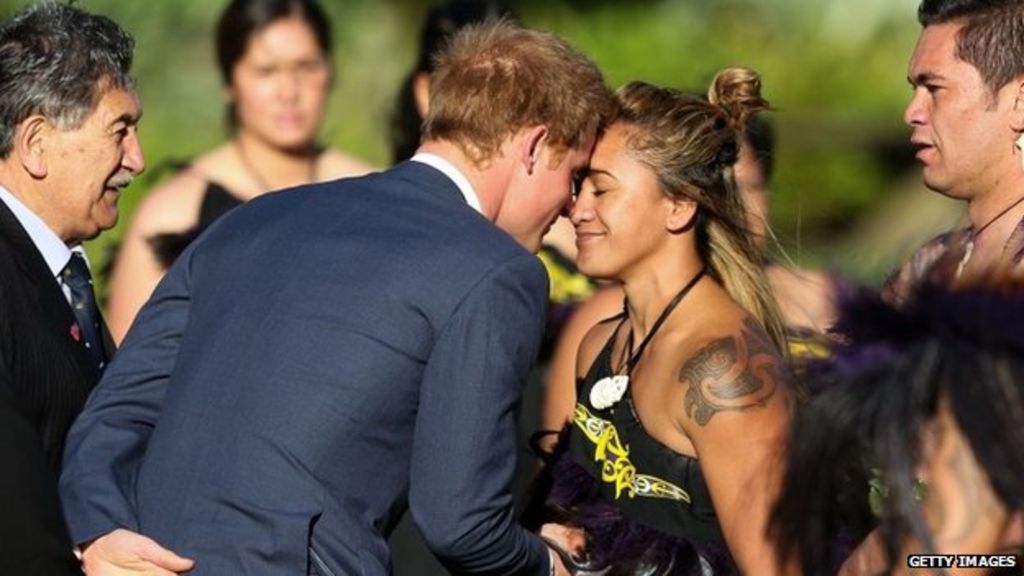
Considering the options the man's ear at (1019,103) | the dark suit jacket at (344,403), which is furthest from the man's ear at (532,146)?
the man's ear at (1019,103)

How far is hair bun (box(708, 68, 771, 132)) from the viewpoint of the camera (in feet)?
12.9

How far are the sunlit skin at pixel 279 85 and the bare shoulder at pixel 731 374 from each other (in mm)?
2273

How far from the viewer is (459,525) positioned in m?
3.24

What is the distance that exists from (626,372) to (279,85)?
6.89 feet

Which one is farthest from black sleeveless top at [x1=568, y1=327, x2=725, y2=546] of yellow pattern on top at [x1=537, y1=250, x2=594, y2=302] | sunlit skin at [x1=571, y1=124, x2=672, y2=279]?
yellow pattern on top at [x1=537, y1=250, x2=594, y2=302]

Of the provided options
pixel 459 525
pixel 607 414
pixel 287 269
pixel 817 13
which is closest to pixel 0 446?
pixel 287 269

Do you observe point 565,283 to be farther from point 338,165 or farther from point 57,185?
point 57,185

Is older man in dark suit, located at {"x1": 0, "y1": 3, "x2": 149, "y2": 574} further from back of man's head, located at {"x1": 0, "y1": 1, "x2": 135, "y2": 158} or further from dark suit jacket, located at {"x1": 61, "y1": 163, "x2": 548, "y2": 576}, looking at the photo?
dark suit jacket, located at {"x1": 61, "y1": 163, "x2": 548, "y2": 576}

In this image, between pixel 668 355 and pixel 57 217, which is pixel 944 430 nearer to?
pixel 668 355

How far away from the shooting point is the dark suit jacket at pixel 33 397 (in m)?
3.20

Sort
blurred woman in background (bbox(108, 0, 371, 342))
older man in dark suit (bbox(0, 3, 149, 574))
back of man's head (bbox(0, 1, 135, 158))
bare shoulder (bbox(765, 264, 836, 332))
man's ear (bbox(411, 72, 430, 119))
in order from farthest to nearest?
man's ear (bbox(411, 72, 430, 119)), blurred woman in background (bbox(108, 0, 371, 342)), bare shoulder (bbox(765, 264, 836, 332)), back of man's head (bbox(0, 1, 135, 158)), older man in dark suit (bbox(0, 3, 149, 574))

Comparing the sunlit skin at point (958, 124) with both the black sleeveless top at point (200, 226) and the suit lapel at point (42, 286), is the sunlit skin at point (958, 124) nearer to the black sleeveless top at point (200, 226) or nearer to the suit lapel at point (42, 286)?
the suit lapel at point (42, 286)

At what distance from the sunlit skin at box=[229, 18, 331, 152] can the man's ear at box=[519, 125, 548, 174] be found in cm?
228

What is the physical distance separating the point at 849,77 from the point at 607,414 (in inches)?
115
